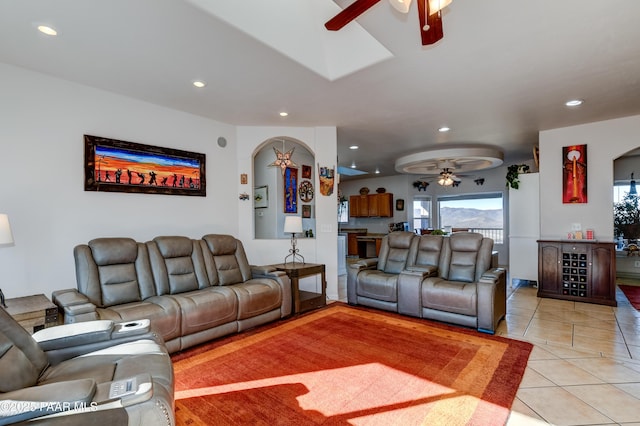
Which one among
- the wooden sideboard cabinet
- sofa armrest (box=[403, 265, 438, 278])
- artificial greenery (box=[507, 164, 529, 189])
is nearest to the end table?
sofa armrest (box=[403, 265, 438, 278])

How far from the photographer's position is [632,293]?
5289mm

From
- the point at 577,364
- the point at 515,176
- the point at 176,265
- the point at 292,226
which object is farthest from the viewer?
the point at 515,176

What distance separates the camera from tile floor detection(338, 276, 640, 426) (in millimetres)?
2070

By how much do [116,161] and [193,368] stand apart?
250cm

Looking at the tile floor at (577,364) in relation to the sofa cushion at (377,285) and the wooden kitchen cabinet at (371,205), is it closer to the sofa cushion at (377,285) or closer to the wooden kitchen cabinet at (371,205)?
the sofa cushion at (377,285)

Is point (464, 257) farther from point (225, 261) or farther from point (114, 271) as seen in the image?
point (114, 271)

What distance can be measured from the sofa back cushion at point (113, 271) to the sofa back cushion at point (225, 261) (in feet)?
2.41

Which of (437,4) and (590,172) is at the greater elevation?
(437,4)

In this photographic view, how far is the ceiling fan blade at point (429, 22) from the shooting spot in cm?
170

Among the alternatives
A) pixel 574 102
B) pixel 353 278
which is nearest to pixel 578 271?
pixel 574 102

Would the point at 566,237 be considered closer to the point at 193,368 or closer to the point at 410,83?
the point at 410,83

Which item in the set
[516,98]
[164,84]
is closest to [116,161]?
[164,84]

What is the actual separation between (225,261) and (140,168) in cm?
154

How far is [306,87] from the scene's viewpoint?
11.4ft
